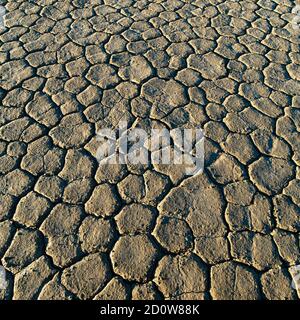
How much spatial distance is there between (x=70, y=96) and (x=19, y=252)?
1266 millimetres

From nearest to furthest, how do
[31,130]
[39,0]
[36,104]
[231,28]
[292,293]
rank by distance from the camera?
1. [292,293]
2. [31,130]
3. [36,104]
4. [231,28]
5. [39,0]

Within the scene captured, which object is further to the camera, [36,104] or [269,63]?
[269,63]

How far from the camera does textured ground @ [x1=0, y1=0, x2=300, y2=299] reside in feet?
6.11

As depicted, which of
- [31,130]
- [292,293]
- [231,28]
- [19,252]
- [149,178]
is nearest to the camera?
[292,293]

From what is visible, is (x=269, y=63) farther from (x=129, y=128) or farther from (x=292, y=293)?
(x=292, y=293)

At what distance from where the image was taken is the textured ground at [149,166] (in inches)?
73.3

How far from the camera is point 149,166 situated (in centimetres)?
232

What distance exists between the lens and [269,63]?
3.08 metres

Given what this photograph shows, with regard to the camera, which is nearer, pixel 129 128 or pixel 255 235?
pixel 255 235

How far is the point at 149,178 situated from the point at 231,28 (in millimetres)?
1960

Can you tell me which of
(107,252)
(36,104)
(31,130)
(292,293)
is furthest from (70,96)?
(292,293)

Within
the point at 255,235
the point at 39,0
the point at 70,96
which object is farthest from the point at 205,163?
the point at 39,0

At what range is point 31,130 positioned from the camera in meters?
2.52

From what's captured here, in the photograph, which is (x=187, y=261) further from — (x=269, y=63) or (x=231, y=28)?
(x=231, y=28)
